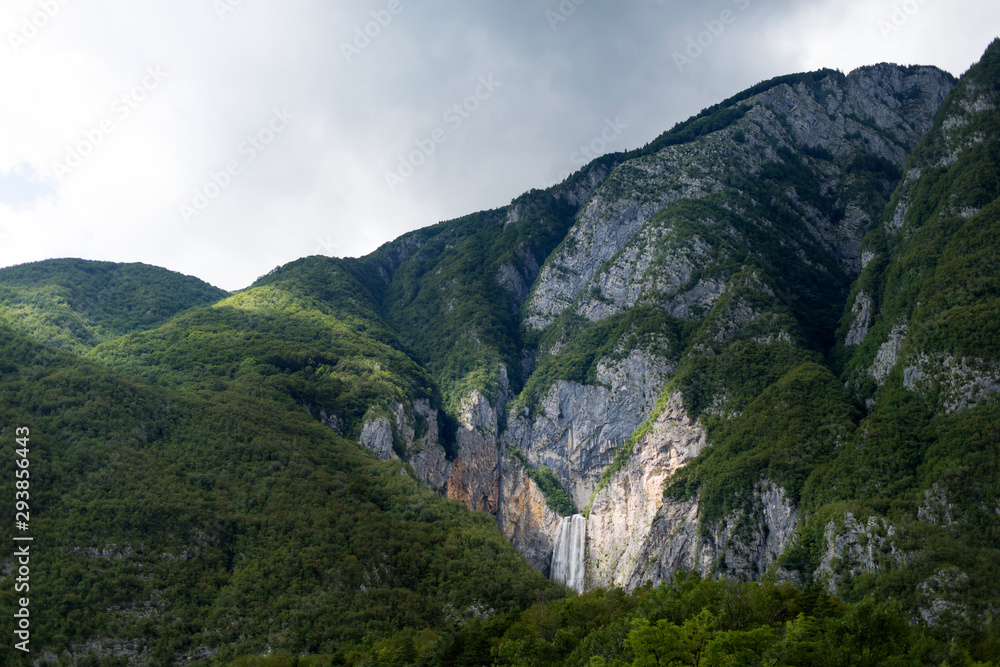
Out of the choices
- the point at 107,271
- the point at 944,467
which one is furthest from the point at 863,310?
the point at 107,271

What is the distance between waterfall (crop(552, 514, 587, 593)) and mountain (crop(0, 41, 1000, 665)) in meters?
0.50

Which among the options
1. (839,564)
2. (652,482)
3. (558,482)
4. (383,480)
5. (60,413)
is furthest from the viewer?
(558,482)

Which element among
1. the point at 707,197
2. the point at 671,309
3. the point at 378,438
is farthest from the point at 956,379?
the point at 707,197

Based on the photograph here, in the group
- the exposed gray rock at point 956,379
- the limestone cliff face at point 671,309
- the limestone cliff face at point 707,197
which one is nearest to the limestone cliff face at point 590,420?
the limestone cliff face at point 671,309

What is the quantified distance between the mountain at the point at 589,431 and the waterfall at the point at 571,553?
0.50 meters

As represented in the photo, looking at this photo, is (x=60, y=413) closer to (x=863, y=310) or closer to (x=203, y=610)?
(x=203, y=610)

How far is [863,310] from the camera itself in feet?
393

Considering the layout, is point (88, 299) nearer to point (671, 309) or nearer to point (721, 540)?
point (671, 309)

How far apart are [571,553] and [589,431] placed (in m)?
23.7

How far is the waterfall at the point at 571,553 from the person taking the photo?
11988cm

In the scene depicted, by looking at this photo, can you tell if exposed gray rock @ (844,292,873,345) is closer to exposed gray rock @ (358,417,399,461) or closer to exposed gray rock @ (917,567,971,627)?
exposed gray rock @ (917,567,971,627)

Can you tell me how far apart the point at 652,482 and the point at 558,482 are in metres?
24.0

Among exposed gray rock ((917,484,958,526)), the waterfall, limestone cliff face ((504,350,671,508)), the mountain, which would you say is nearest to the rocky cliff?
limestone cliff face ((504,350,671,508))

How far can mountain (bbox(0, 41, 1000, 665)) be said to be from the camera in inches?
2719
